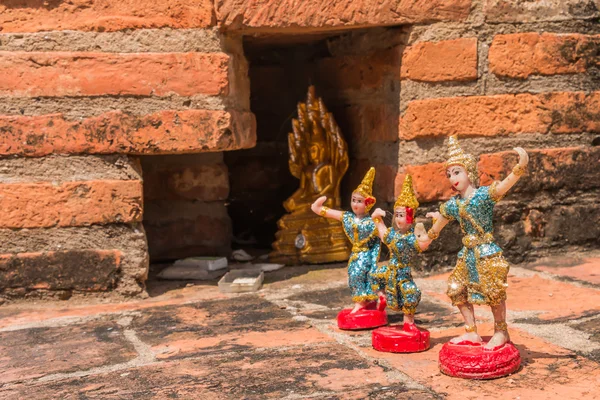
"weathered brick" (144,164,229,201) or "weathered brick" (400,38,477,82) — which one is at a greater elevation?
"weathered brick" (400,38,477,82)

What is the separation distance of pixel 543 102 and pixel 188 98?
1.57 m

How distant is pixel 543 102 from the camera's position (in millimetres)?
3561

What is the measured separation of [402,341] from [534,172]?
1429 mm

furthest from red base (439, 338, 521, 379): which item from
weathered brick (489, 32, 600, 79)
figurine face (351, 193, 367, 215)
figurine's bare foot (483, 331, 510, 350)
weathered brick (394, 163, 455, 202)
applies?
weathered brick (489, 32, 600, 79)

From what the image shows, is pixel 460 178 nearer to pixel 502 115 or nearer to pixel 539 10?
pixel 502 115

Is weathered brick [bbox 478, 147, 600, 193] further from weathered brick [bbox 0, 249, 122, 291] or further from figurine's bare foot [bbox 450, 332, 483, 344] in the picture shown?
weathered brick [bbox 0, 249, 122, 291]

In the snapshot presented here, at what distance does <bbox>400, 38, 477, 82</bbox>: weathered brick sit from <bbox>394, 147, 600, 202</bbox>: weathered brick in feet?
1.25

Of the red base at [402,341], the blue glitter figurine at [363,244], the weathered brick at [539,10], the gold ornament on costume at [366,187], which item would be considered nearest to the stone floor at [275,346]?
the red base at [402,341]

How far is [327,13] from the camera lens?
3354 millimetres

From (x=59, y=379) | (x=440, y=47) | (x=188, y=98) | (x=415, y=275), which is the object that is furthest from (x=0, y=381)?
(x=440, y=47)

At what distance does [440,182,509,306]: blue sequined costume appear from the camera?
7.53 feet

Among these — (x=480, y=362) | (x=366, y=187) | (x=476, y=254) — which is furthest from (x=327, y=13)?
(x=480, y=362)

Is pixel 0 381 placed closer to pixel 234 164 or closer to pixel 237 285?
pixel 237 285

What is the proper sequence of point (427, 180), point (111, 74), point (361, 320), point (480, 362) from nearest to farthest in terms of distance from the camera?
1. point (480, 362)
2. point (361, 320)
3. point (111, 74)
4. point (427, 180)
